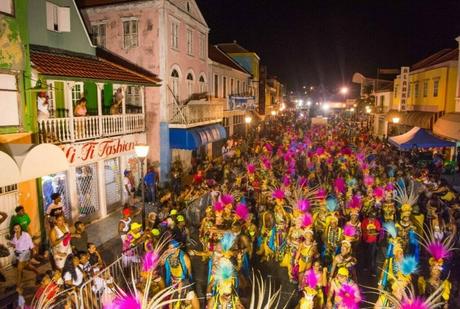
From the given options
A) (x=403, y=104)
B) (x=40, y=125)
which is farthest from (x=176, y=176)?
(x=403, y=104)

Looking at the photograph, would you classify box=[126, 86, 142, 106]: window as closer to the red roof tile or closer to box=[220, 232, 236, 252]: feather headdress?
the red roof tile

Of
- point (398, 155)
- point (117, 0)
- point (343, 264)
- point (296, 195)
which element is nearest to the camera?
point (343, 264)

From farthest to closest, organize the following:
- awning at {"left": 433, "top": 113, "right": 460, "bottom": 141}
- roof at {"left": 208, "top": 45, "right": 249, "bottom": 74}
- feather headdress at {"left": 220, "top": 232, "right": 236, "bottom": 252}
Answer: roof at {"left": 208, "top": 45, "right": 249, "bottom": 74}, awning at {"left": 433, "top": 113, "right": 460, "bottom": 141}, feather headdress at {"left": 220, "top": 232, "right": 236, "bottom": 252}

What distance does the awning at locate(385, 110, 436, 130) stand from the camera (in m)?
25.3

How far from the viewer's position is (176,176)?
17.1m

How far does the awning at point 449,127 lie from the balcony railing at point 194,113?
519 inches

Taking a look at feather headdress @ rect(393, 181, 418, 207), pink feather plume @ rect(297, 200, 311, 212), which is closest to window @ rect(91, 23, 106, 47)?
pink feather plume @ rect(297, 200, 311, 212)

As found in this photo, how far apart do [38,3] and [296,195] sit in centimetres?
1056

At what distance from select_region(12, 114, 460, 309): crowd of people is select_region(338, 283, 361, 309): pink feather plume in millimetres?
17

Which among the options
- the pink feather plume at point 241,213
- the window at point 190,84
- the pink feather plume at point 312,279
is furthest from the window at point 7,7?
the window at point 190,84

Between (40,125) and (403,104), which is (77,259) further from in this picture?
(403,104)

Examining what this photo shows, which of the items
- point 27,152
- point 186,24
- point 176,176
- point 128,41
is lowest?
point 176,176

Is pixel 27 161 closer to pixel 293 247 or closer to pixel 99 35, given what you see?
pixel 293 247

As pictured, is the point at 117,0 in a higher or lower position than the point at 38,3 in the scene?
higher
